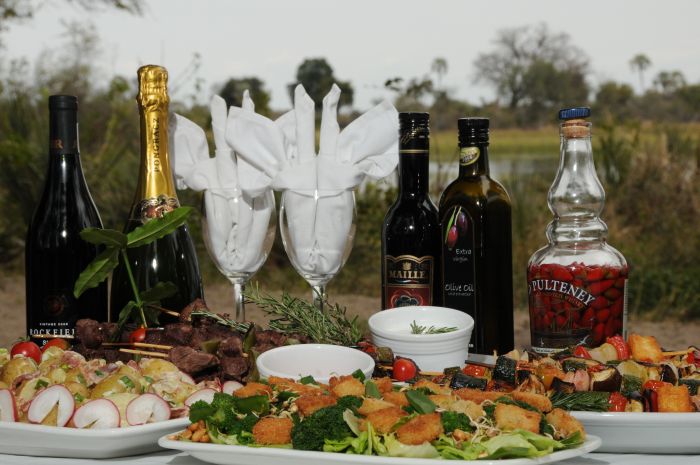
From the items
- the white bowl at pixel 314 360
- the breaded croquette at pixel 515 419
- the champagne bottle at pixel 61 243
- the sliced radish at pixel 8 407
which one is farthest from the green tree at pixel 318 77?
the breaded croquette at pixel 515 419

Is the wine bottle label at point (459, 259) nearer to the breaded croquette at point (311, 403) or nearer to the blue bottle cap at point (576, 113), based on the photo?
the blue bottle cap at point (576, 113)

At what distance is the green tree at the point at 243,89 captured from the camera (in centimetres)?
762

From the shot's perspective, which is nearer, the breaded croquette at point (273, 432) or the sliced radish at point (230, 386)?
the breaded croquette at point (273, 432)

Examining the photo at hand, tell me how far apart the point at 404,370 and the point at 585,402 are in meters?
0.36

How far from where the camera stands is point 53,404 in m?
1.39

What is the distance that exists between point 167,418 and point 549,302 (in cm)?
83

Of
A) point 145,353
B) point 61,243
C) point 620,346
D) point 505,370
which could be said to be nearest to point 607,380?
point 505,370

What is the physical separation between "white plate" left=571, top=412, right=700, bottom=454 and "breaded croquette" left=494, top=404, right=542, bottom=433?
0.16 metres

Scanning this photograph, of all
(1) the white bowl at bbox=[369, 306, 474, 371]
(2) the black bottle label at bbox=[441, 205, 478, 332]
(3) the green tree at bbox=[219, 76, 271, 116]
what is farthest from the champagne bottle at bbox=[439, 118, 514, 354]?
(3) the green tree at bbox=[219, 76, 271, 116]

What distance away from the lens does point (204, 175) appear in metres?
2.08

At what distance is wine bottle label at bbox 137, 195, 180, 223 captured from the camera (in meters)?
2.20

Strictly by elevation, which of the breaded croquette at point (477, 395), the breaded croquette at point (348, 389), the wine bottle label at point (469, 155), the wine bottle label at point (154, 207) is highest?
the wine bottle label at point (469, 155)

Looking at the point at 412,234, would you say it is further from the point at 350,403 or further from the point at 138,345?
the point at 350,403

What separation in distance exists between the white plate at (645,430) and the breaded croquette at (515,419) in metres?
0.16
